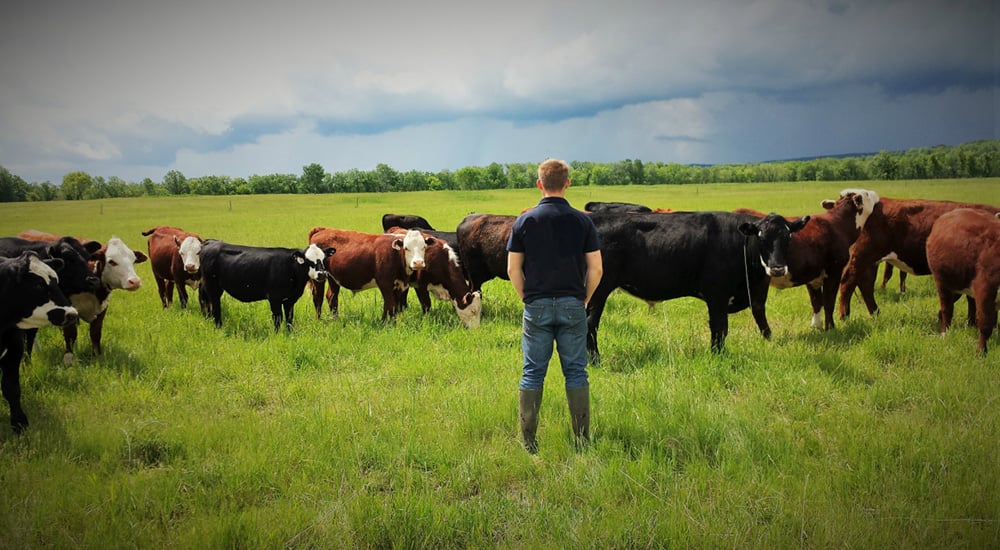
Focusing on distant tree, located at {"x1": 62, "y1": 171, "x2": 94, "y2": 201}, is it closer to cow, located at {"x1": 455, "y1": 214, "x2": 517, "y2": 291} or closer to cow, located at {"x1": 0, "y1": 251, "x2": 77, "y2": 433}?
cow, located at {"x1": 0, "y1": 251, "x2": 77, "y2": 433}

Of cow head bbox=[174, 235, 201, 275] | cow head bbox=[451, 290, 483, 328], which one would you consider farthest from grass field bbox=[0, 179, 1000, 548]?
cow head bbox=[174, 235, 201, 275]

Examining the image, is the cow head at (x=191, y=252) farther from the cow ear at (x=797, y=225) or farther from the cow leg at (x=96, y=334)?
the cow ear at (x=797, y=225)

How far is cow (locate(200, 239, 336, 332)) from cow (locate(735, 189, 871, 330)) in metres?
7.29

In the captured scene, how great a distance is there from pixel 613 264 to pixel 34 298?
6.28 meters

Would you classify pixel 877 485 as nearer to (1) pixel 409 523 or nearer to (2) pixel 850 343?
(1) pixel 409 523

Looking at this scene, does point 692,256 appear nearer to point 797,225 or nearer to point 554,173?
point 797,225

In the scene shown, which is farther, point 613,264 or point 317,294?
point 317,294

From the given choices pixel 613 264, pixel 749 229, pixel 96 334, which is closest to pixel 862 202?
pixel 749 229

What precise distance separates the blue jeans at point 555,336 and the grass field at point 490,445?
64 cm

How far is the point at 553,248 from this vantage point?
4250 millimetres

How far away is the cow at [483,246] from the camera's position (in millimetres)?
10883

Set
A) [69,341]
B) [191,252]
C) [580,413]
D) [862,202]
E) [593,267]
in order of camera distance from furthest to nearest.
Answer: [191,252] → [862,202] → [69,341] → [580,413] → [593,267]

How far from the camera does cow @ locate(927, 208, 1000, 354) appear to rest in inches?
258

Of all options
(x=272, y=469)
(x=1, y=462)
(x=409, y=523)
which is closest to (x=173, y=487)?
(x=272, y=469)
